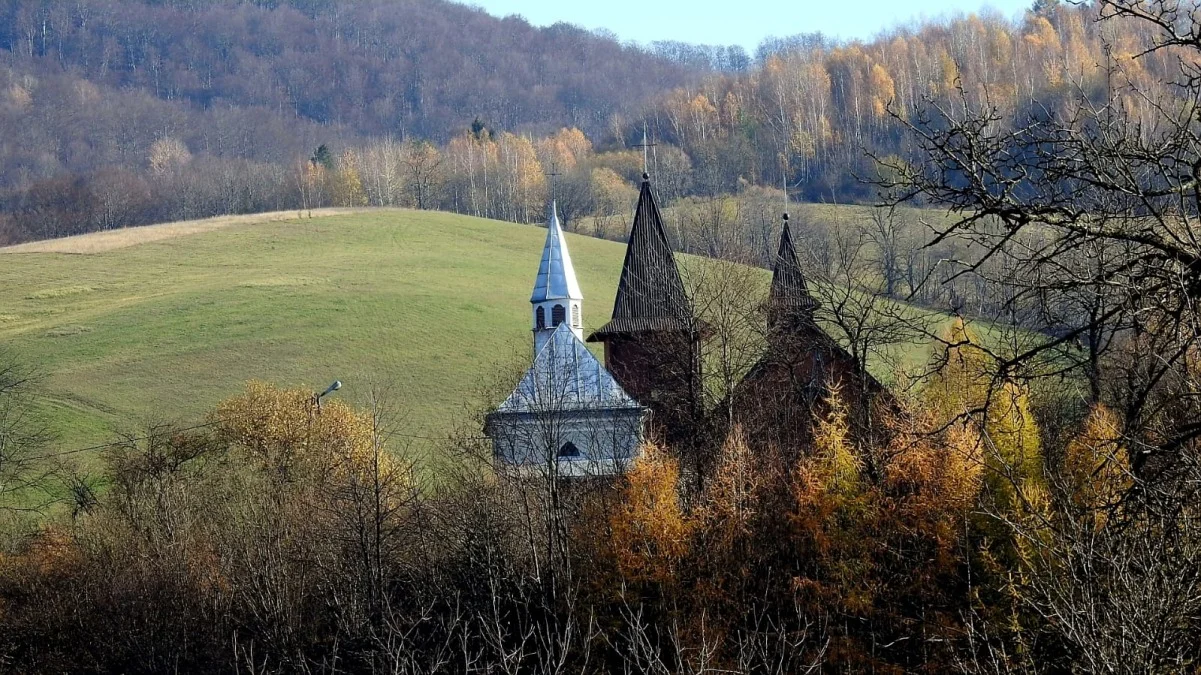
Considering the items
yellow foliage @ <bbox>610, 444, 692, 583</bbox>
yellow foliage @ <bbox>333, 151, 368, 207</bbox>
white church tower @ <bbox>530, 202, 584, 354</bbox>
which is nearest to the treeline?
yellow foliage @ <bbox>610, 444, 692, 583</bbox>

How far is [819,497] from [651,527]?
4.26m

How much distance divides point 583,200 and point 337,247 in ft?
118

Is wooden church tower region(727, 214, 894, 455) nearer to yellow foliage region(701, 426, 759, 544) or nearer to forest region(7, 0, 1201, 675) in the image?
forest region(7, 0, 1201, 675)

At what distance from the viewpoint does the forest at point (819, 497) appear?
20.6ft

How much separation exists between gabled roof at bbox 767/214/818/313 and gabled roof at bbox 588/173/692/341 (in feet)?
11.9

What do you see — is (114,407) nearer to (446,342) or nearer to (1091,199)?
(446,342)

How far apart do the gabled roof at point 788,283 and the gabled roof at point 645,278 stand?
364 centimetres

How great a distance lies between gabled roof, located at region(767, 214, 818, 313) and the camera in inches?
1885

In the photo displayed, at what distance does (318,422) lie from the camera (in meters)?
55.0

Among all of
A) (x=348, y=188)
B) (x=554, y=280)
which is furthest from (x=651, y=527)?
(x=348, y=188)

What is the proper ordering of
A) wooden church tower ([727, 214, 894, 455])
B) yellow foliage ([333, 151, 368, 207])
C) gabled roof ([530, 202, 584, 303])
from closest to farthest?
wooden church tower ([727, 214, 894, 455])
gabled roof ([530, 202, 584, 303])
yellow foliage ([333, 151, 368, 207])

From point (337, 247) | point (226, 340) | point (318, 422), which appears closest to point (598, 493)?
point (318, 422)

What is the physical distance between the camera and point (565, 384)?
46.6m

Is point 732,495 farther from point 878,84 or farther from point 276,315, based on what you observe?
point 878,84
